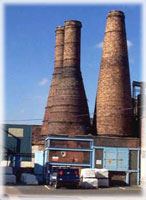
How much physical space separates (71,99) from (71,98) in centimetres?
8

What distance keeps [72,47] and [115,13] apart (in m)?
4.32

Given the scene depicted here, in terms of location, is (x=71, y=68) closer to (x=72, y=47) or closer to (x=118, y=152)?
(x=72, y=47)

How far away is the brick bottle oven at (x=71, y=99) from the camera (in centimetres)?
2838

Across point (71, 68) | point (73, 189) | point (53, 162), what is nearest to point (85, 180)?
point (73, 189)

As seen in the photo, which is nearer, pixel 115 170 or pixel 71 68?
pixel 115 170

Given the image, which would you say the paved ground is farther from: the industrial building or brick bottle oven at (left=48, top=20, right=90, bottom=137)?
brick bottle oven at (left=48, top=20, right=90, bottom=137)

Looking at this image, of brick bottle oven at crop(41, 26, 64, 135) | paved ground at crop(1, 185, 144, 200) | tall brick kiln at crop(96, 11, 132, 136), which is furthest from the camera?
brick bottle oven at crop(41, 26, 64, 135)

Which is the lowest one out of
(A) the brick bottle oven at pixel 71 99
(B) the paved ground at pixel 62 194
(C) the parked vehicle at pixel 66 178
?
(B) the paved ground at pixel 62 194

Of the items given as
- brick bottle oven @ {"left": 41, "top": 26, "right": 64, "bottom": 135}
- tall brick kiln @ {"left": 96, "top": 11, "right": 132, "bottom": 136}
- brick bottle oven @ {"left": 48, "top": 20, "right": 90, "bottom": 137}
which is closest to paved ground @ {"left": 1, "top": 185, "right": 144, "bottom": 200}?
tall brick kiln @ {"left": 96, "top": 11, "right": 132, "bottom": 136}

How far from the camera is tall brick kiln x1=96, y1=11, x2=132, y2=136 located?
88.9 ft

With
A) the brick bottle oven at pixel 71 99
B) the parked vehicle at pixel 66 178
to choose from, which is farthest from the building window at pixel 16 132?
the parked vehicle at pixel 66 178

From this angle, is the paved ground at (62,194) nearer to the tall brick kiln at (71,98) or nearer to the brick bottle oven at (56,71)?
the tall brick kiln at (71,98)

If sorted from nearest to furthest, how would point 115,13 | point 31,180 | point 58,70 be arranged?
1. point 31,180
2. point 115,13
3. point 58,70

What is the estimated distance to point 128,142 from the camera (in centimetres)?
2592
